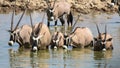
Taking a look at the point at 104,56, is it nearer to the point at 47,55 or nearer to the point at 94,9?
the point at 47,55

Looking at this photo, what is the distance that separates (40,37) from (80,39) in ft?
7.38

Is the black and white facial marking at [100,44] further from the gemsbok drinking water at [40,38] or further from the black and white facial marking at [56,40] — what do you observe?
the gemsbok drinking water at [40,38]

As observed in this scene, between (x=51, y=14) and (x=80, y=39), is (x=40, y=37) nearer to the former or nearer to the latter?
(x=80, y=39)

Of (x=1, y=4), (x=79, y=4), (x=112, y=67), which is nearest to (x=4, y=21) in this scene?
(x=1, y=4)

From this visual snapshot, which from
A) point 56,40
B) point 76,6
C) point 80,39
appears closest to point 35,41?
point 56,40

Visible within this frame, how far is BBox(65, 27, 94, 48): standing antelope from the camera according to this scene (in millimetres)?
22344

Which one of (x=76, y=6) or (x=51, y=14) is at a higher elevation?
(x=51, y=14)

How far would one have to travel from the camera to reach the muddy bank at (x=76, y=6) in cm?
3922

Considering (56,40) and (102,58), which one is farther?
(56,40)

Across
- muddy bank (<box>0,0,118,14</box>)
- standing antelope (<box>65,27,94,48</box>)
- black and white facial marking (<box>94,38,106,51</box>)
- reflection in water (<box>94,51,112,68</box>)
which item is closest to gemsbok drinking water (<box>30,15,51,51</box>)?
standing antelope (<box>65,27,94,48</box>)

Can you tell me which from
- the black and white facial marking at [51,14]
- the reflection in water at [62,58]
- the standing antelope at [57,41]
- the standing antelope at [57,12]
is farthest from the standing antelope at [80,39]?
the standing antelope at [57,12]

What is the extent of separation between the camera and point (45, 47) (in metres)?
21.6

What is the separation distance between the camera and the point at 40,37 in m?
21.1

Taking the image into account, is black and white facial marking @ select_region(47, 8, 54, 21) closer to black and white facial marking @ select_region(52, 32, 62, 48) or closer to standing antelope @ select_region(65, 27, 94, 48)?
standing antelope @ select_region(65, 27, 94, 48)
